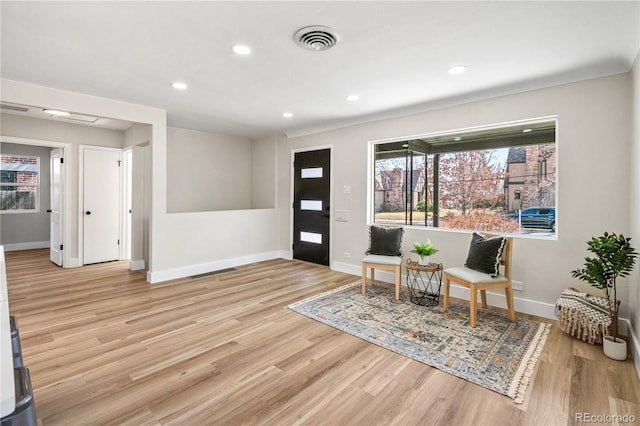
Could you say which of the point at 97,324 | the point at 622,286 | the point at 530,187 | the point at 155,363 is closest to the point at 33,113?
the point at 97,324

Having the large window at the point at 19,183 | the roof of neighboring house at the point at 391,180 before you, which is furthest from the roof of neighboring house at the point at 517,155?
the large window at the point at 19,183

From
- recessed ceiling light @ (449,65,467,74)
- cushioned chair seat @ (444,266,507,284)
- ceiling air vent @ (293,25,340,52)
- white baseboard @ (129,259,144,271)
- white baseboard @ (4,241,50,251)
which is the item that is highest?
recessed ceiling light @ (449,65,467,74)

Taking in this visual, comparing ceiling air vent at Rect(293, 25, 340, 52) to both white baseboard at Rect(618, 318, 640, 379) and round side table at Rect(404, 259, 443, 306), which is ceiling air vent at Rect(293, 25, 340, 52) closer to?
round side table at Rect(404, 259, 443, 306)

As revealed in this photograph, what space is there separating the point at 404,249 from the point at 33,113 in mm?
5970

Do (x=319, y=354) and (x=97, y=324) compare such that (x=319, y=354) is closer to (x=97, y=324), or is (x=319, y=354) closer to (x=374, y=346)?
(x=374, y=346)

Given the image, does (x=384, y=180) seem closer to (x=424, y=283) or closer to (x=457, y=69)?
(x=424, y=283)

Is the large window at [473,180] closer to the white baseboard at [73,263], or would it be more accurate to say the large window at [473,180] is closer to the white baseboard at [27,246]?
the white baseboard at [73,263]

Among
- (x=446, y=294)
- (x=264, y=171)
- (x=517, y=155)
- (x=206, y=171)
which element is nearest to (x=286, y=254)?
(x=264, y=171)

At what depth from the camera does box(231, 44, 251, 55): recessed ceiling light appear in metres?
2.55

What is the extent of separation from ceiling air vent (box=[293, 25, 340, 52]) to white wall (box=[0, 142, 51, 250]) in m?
7.82

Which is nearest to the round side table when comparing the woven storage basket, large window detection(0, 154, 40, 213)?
the woven storage basket

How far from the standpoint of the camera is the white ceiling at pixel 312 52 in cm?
206

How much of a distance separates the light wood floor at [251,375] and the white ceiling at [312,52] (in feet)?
8.17

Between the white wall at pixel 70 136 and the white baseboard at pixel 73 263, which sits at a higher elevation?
the white wall at pixel 70 136
